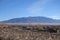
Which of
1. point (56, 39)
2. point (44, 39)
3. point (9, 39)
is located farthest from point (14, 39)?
point (56, 39)

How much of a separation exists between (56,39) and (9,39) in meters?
3.74

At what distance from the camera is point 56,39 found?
1150cm

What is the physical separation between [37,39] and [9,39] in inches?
93.0

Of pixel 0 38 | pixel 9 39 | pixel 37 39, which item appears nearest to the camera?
pixel 37 39

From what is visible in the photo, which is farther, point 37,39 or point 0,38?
point 0,38

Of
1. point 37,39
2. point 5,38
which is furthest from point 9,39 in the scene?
point 37,39

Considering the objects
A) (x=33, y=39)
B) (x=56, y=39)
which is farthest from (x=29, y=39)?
(x=56, y=39)

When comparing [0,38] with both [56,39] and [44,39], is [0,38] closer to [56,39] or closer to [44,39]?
[44,39]

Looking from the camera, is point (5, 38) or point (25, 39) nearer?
point (25, 39)

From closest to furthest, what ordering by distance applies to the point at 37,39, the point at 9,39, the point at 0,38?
the point at 37,39, the point at 9,39, the point at 0,38

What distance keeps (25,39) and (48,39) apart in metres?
1.76

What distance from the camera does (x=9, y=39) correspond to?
11.9 meters

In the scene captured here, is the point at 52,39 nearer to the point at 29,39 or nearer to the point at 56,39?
the point at 56,39

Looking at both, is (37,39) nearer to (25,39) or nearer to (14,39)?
(25,39)
